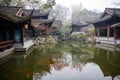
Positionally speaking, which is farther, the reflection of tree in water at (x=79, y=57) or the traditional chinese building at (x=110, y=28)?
the traditional chinese building at (x=110, y=28)

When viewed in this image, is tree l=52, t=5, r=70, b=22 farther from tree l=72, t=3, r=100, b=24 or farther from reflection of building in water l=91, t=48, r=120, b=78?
reflection of building in water l=91, t=48, r=120, b=78

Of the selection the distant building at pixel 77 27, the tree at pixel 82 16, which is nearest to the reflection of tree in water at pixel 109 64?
the distant building at pixel 77 27

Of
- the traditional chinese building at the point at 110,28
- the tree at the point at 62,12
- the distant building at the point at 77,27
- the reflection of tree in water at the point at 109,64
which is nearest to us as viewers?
the reflection of tree in water at the point at 109,64

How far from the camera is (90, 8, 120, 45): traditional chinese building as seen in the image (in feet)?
70.4

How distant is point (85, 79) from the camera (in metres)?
6.79

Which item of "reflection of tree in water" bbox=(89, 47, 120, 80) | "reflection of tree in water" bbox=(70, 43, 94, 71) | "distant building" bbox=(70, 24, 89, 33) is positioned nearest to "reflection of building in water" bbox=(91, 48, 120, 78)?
"reflection of tree in water" bbox=(89, 47, 120, 80)

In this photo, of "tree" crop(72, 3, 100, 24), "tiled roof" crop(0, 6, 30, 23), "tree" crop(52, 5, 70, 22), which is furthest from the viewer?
"tree" crop(52, 5, 70, 22)

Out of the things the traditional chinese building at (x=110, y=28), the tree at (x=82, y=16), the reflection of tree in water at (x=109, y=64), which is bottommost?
the reflection of tree in water at (x=109, y=64)

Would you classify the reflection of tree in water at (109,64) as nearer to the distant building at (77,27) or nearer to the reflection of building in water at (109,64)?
the reflection of building in water at (109,64)

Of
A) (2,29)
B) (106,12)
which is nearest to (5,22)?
(2,29)

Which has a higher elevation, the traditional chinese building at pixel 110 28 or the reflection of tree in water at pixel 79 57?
the traditional chinese building at pixel 110 28

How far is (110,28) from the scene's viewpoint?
2409 cm

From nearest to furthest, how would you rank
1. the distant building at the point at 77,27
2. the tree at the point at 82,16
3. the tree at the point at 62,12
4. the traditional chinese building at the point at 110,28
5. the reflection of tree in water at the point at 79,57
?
the reflection of tree in water at the point at 79,57 → the traditional chinese building at the point at 110,28 → the distant building at the point at 77,27 → the tree at the point at 82,16 → the tree at the point at 62,12

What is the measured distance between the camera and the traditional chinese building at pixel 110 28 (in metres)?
21.5
